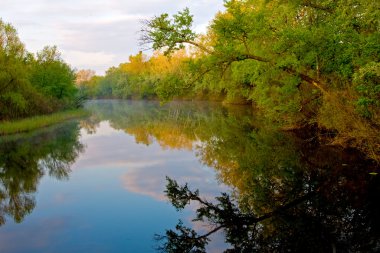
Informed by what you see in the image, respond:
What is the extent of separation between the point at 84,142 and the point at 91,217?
20.3m

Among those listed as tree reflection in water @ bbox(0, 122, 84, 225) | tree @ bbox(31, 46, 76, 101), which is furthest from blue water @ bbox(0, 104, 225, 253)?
tree @ bbox(31, 46, 76, 101)

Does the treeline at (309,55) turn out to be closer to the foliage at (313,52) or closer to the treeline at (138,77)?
the foliage at (313,52)

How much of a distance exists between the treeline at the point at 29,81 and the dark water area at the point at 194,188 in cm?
1582

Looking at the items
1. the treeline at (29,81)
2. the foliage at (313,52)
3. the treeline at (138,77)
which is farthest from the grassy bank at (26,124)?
the treeline at (138,77)

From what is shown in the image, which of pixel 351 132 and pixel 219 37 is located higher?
pixel 219 37

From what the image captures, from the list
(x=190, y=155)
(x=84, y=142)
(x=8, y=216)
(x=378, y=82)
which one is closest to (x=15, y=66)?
(x=84, y=142)

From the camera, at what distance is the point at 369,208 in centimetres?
1160

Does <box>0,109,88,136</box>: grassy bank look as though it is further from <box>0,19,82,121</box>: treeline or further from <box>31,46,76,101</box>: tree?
<box>31,46,76,101</box>: tree

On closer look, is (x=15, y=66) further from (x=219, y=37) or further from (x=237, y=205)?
(x=237, y=205)

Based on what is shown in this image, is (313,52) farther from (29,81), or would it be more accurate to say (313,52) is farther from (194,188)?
(29,81)

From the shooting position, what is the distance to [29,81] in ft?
160

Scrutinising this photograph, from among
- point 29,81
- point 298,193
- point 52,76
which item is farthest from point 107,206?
point 52,76

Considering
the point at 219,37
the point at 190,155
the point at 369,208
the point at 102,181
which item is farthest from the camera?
the point at 190,155

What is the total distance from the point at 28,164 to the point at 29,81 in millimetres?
30848
